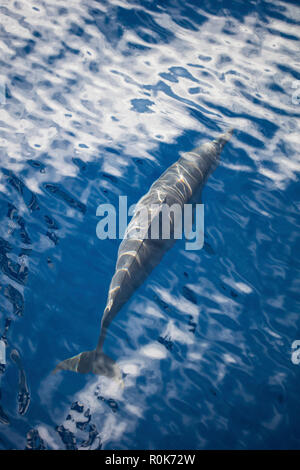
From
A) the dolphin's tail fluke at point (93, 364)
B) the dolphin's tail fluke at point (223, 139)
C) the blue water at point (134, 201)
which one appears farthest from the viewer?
the dolphin's tail fluke at point (223, 139)

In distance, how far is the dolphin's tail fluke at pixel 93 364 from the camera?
4.58 meters

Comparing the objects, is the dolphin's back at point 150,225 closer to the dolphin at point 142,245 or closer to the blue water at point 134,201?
the dolphin at point 142,245

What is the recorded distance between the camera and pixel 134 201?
6297mm

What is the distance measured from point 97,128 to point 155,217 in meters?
3.39

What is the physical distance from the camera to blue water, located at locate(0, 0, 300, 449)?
4840mm

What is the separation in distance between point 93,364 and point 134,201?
11.3 feet

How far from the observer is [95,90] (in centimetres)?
757

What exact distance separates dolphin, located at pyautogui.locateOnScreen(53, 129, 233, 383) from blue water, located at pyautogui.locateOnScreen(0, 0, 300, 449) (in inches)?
17.3

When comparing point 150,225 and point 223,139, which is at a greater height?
point 223,139

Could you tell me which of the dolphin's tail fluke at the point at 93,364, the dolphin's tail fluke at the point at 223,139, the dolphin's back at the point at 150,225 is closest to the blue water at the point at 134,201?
the dolphin's tail fluke at the point at 223,139

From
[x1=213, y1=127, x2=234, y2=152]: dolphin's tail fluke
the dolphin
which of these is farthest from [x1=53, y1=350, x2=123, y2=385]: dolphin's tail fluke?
[x1=213, y1=127, x2=234, y2=152]: dolphin's tail fluke

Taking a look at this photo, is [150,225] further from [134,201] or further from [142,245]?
[134,201]

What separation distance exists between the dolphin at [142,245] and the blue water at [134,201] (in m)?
0.44

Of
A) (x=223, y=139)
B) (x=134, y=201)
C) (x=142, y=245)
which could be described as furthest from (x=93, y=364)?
(x=223, y=139)
